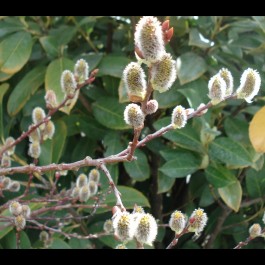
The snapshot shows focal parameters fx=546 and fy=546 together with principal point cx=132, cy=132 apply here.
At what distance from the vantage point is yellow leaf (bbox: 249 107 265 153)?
1207mm

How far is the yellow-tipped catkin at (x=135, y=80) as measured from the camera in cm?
69

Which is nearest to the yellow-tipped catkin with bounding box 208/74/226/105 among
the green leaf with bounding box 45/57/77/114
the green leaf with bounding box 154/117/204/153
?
the green leaf with bounding box 154/117/204/153

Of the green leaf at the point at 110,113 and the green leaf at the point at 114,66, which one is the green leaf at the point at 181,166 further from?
the green leaf at the point at 114,66

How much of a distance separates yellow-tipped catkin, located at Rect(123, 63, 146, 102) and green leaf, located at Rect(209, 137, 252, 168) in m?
0.73

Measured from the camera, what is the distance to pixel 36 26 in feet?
5.70

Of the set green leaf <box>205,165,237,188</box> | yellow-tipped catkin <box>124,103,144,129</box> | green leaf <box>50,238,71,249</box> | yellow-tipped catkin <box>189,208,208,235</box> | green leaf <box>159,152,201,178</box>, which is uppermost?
yellow-tipped catkin <box>124,103,144,129</box>

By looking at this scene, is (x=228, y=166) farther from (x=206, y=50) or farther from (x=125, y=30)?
(x=125, y=30)

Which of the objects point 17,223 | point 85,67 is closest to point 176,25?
point 85,67

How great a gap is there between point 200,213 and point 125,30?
107 cm

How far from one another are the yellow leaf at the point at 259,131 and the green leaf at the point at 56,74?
0.53 metres

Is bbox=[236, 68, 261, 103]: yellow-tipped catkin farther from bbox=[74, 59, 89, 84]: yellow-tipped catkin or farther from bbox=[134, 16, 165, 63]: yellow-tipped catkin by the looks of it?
bbox=[74, 59, 89, 84]: yellow-tipped catkin

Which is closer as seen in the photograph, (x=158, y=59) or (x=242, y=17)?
(x=158, y=59)

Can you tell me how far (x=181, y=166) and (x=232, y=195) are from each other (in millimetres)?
152

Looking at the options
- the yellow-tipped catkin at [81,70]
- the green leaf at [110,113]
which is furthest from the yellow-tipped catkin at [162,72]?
the green leaf at [110,113]
